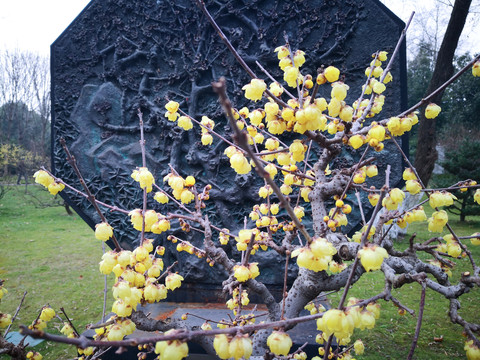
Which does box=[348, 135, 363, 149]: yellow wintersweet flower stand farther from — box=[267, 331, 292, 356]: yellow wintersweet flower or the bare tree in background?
the bare tree in background

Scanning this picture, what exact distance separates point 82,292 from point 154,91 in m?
3.06

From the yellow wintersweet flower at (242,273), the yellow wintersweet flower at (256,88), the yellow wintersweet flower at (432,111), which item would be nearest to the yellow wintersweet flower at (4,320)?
the yellow wintersweet flower at (242,273)

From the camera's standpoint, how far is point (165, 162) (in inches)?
133

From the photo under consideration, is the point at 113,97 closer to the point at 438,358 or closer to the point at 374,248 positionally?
the point at 374,248

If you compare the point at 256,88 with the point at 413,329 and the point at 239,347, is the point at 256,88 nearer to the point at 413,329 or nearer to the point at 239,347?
the point at 239,347

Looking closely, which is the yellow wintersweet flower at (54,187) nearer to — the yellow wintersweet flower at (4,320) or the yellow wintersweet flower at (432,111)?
the yellow wintersweet flower at (4,320)

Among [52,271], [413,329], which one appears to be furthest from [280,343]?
[52,271]

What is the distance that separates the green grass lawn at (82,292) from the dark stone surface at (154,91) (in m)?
1.22

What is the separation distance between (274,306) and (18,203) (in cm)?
1452

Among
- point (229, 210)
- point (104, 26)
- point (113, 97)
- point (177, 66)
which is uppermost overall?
point (104, 26)

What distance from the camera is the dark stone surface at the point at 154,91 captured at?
326 cm

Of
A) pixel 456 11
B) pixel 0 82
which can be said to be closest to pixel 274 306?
pixel 456 11

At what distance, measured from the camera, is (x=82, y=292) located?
4.35 meters

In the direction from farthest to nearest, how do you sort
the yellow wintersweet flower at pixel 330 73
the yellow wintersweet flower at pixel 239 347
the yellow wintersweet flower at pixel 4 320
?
the yellow wintersweet flower at pixel 4 320, the yellow wintersweet flower at pixel 330 73, the yellow wintersweet flower at pixel 239 347
